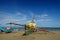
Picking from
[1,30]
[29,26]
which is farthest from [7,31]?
[29,26]

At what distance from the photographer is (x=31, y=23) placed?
61.7 ft

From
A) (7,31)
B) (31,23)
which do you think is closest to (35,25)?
(31,23)

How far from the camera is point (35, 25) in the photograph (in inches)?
736

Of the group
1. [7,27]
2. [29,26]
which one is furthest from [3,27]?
[29,26]

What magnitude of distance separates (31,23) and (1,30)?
400cm

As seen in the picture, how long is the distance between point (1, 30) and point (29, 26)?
3.66 metres

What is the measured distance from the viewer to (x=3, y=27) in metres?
19.0

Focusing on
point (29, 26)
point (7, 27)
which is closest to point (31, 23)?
point (29, 26)

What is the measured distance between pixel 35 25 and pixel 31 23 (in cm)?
59

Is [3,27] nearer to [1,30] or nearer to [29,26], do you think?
[1,30]

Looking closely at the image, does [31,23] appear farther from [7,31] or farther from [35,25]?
[7,31]

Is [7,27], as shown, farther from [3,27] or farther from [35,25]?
[35,25]

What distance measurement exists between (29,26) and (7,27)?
2982 millimetres

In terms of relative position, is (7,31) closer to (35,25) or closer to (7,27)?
(7,27)
